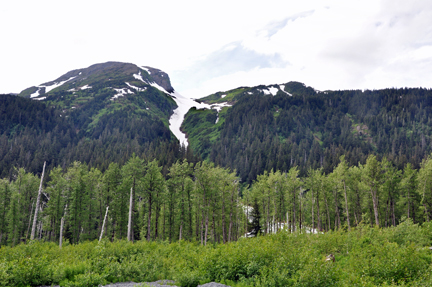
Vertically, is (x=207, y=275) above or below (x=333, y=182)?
below

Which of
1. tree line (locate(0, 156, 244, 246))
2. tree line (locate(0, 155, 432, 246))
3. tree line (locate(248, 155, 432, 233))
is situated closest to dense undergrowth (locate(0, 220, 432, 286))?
tree line (locate(0, 156, 244, 246))

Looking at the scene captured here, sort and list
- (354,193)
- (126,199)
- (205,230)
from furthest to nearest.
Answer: (354,193), (126,199), (205,230)

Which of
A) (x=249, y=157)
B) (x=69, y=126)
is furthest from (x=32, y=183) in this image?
(x=69, y=126)

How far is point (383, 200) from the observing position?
2174 inches

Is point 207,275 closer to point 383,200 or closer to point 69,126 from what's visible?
point 383,200

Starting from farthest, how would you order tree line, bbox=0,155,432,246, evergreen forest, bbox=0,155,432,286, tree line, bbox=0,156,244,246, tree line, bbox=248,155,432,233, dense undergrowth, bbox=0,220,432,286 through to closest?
tree line, bbox=248,155,432,233, tree line, bbox=0,155,432,246, tree line, bbox=0,156,244,246, evergreen forest, bbox=0,155,432,286, dense undergrowth, bbox=0,220,432,286

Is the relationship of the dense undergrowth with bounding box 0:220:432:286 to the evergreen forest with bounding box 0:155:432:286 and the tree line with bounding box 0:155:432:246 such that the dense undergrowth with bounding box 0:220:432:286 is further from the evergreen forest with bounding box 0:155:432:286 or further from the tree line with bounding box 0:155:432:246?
the tree line with bounding box 0:155:432:246

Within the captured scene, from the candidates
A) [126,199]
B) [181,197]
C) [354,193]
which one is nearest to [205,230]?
[181,197]

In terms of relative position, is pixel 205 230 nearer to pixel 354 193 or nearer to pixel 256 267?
pixel 256 267

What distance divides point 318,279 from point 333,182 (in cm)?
4536

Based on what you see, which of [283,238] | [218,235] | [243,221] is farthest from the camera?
[243,221]

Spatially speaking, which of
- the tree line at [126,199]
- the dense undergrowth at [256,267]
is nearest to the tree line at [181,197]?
the tree line at [126,199]

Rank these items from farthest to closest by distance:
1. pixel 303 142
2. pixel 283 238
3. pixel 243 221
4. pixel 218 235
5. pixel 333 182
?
pixel 303 142 < pixel 243 221 < pixel 218 235 < pixel 333 182 < pixel 283 238

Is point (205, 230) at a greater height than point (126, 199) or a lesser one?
lesser
